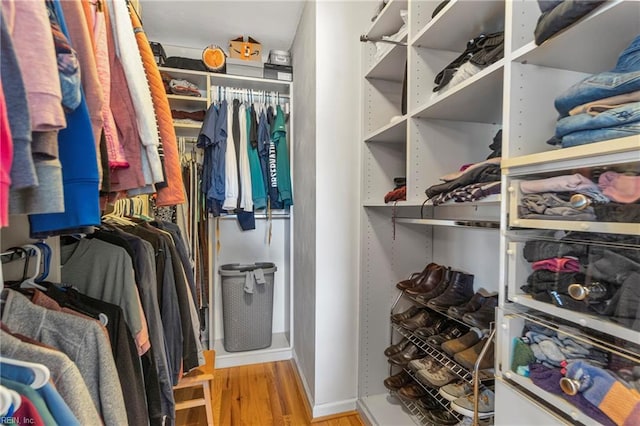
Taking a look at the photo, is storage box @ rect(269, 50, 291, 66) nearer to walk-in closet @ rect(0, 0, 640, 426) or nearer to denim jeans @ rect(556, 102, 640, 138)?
walk-in closet @ rect(0, 0, 640, 426)

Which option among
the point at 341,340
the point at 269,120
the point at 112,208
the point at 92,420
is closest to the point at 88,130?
the point at 92,420

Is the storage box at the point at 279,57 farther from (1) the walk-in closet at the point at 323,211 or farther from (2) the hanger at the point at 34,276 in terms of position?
(2) the hanger at the point at 34,276

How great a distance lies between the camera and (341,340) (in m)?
1.81

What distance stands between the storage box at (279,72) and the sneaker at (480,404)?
2.33 meters

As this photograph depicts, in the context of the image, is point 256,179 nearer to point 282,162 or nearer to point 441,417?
point 282,162

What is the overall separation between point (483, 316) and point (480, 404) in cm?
30

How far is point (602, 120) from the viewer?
2.10 ft

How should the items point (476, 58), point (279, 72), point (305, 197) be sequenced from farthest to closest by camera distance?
point (279, 72) < point (305, 197) < point (476, 58)

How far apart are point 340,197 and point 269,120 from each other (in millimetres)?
986

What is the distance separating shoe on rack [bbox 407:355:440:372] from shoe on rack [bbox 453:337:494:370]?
27 centimetres

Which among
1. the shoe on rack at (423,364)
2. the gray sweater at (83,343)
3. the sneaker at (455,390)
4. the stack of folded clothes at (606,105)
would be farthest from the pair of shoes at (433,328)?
the gray sweater at (83,343)

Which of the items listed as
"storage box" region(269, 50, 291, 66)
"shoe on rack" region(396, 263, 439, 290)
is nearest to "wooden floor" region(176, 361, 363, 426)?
"shoe on rack" region(396, 263, 439, 290)

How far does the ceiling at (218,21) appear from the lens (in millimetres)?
2023

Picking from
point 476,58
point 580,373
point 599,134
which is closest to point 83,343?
point 580,373
